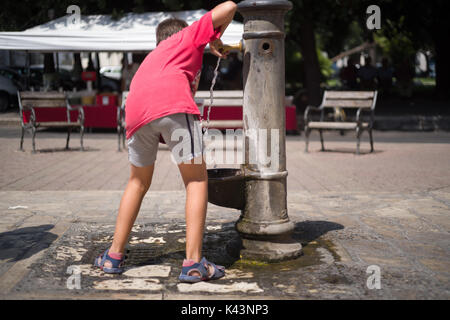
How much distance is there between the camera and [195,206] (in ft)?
11.5

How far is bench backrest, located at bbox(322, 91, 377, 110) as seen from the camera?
429 inches

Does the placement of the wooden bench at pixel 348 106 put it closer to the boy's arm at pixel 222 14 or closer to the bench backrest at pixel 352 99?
the bench backrest at pixel 352 99

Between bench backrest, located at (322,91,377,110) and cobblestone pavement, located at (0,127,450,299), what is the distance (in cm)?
248

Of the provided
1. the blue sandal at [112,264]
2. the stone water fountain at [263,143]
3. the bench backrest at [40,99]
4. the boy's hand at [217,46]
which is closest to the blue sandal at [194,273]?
the blue sandal at [112,264]

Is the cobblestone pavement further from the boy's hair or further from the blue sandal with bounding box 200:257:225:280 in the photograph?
the boy's hair

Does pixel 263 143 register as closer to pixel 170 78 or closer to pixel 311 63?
pixel 170 78

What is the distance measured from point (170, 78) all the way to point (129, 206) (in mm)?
819

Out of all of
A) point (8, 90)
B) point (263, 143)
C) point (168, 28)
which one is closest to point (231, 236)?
point (263, 143)

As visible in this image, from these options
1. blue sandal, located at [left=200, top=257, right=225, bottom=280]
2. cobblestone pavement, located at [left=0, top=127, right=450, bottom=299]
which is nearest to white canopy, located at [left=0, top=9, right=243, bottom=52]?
cobblestone pavement, located at [left=0, top=127, right=450, bottom=299]

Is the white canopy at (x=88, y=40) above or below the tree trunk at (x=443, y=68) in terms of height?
above

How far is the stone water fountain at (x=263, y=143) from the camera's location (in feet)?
12.8

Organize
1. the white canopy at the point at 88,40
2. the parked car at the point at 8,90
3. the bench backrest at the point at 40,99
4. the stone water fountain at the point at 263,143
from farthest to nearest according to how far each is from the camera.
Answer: the parked car at the point at 8,90 < the white canopy at the point at 88,40 < the bench backrest at the point at 40,99 < the stone water fountain at the point at 263,143

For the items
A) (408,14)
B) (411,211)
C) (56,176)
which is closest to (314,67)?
(408,14)

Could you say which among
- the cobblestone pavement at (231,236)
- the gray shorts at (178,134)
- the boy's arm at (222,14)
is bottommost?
the cobblestone pavement at (231,236)
